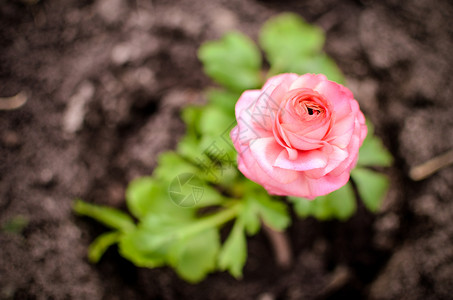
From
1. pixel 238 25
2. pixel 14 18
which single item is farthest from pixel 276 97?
pixel 14 18

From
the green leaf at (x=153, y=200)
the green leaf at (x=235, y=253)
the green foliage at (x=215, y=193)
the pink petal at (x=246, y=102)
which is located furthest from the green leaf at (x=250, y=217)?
the pink petal at (x=246, y=102)

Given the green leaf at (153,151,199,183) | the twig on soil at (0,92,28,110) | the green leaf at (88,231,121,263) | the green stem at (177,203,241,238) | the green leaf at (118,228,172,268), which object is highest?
the twig on soil at (0,92,28,110)

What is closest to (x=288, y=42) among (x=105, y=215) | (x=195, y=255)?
(x=195, y=255)

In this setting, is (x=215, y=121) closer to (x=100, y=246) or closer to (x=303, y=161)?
(x=303, y=161)

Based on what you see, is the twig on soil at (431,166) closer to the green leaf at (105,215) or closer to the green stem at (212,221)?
the green stem at (212,221)

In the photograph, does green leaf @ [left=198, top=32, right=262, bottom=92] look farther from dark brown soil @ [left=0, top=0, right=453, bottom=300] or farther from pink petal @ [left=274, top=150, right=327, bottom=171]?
pink petal @ [left=274, top=150, right=327, bottom=171]

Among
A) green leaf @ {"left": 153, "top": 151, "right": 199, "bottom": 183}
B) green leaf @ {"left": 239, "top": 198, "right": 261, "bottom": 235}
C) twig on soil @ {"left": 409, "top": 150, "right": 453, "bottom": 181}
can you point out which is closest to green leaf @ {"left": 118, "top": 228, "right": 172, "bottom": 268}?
green leaf @ {"left": 153, "top": 151, "right": 199, "bottom": 183}

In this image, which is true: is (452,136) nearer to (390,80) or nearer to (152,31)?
(390,80)
